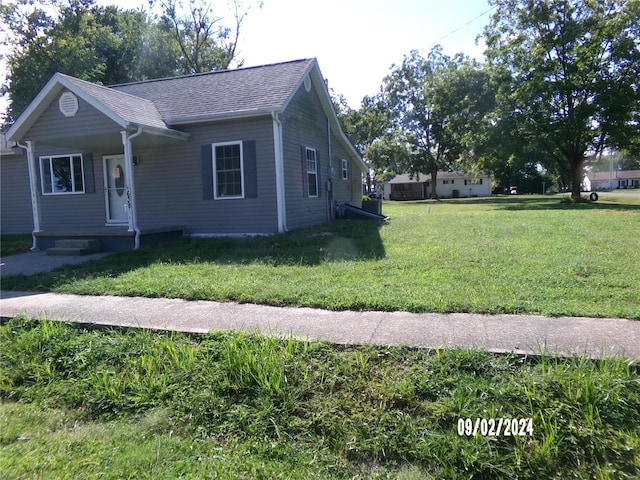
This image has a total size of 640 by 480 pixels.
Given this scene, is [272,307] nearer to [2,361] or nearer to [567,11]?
[2,361]

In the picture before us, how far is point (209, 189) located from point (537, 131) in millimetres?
23914

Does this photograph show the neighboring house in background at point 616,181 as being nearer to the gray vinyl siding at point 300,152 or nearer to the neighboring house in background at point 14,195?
the gray vinyl siding at point 300,152

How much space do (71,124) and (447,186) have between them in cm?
5502

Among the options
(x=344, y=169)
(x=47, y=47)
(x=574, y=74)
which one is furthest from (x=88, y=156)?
(x=574, y=74)

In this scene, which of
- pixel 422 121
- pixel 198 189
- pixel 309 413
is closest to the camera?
pixel 309 413

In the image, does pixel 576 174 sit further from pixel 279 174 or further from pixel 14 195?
pixel 14 195

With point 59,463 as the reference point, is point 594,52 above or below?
above

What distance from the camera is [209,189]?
11094 mm

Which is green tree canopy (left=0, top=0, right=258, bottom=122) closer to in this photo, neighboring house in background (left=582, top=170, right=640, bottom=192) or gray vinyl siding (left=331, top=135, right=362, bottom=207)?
gray vinyl siding (left=331, top=135, right=362, bottom=207)

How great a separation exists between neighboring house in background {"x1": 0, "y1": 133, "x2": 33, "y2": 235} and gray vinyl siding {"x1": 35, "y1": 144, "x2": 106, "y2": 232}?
8.26 feet

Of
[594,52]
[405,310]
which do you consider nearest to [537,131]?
[594,52]

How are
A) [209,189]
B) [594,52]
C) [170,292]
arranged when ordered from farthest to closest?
[594,52]
[209,189]
[170,292]

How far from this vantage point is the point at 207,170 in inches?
434

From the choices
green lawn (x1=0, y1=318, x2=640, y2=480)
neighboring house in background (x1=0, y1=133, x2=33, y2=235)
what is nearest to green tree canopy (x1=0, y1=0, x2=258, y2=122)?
neighboring house in background (x1=0, y1=133, x2=33, y2=235)
